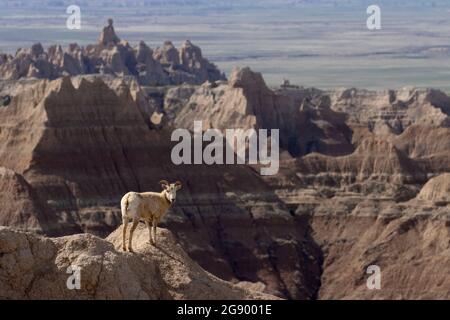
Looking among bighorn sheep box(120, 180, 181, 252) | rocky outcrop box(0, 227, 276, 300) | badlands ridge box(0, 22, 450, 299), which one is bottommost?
badlands ridge box(0, 22, 450, 299)

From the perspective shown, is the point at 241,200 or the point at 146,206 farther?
the point at 241,200

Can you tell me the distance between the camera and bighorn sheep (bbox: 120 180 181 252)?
3844 cm

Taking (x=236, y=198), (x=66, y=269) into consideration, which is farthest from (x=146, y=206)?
(x=236, y=198)

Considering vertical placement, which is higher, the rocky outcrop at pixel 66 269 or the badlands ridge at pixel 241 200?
the rocky outcrop at pixel 66 269

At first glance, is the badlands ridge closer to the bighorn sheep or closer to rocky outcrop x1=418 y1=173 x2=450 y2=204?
rocky outcrop x1=418 y1=173 x2=450 y2=204

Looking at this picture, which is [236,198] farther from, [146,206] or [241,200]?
[146,206]

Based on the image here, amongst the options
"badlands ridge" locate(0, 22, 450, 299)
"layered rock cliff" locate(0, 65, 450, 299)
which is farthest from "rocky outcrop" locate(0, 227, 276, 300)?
"layered rock cliff" locate(0, 65, 450, 299)

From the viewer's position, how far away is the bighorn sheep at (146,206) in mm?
38438

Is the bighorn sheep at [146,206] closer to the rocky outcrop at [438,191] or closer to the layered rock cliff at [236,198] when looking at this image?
the layered rock cliff at [236,198]

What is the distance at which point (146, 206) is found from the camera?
128 feet

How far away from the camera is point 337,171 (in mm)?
146500

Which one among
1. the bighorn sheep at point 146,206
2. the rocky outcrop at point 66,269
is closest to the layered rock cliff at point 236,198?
the bighorn sheep at point 146,206
